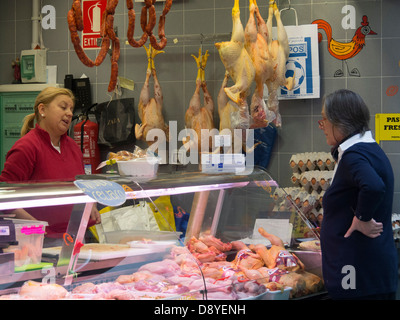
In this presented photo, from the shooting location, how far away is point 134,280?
9.08ft

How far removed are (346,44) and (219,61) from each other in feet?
4.50

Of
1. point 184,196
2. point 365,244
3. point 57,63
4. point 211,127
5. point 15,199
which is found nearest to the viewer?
point 15,199

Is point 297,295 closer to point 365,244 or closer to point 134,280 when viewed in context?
point 365,244

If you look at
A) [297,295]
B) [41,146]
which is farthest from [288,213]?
[41,146]

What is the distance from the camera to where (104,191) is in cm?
283

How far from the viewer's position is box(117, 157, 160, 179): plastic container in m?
3.39

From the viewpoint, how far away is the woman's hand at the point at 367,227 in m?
Answer: 2.87

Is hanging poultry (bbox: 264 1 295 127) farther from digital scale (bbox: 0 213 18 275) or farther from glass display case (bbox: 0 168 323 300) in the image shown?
digital scale (bbox: 0 213 18 275)

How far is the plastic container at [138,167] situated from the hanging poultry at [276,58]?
242cm

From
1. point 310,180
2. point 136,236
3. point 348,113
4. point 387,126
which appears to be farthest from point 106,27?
point 387,126

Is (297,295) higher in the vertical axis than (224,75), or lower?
lower

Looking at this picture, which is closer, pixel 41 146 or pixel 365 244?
pixel 365 244

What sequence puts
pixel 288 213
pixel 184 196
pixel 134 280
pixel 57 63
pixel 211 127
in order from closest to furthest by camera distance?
pixel 134 280, pixel 184 196, pixel 288 213, pixel 211 127, pixel 57 63

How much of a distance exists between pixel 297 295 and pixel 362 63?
134 inches
